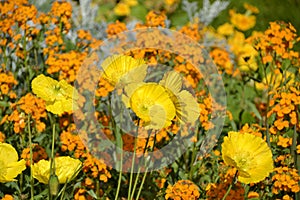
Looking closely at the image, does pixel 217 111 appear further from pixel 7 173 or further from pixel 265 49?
pixel 7 173

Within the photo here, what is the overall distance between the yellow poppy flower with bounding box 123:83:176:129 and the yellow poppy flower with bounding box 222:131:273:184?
0.15m

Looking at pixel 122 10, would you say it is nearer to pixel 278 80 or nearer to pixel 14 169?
pixel 278 80

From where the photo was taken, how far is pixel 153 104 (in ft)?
4.87

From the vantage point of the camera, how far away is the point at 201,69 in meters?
2.44

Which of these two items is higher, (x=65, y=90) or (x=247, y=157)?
(x=65, y=90)

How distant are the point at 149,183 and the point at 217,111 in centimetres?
33

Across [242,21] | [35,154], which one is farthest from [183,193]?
[242,21]

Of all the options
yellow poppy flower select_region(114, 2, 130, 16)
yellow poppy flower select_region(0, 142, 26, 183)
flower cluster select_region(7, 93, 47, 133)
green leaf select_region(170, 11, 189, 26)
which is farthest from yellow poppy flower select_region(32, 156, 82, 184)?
yellow poppy flower select_region(114, 2, 130, 16)

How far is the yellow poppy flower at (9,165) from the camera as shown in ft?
4.80

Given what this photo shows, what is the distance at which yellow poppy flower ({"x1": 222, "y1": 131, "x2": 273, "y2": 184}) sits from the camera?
146 centimetres

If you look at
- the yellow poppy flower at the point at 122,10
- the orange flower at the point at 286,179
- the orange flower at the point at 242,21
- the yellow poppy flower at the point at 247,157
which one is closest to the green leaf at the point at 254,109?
the orange flower at the point at 286,179

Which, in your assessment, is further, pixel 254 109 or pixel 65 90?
pixel 254 109

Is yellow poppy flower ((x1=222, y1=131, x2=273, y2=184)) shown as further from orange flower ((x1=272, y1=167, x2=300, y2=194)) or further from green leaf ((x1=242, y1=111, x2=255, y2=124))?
green leaf ((x1=242, y1=111, x2=255, y2=124))

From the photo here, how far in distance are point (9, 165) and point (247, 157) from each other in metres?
0.56
